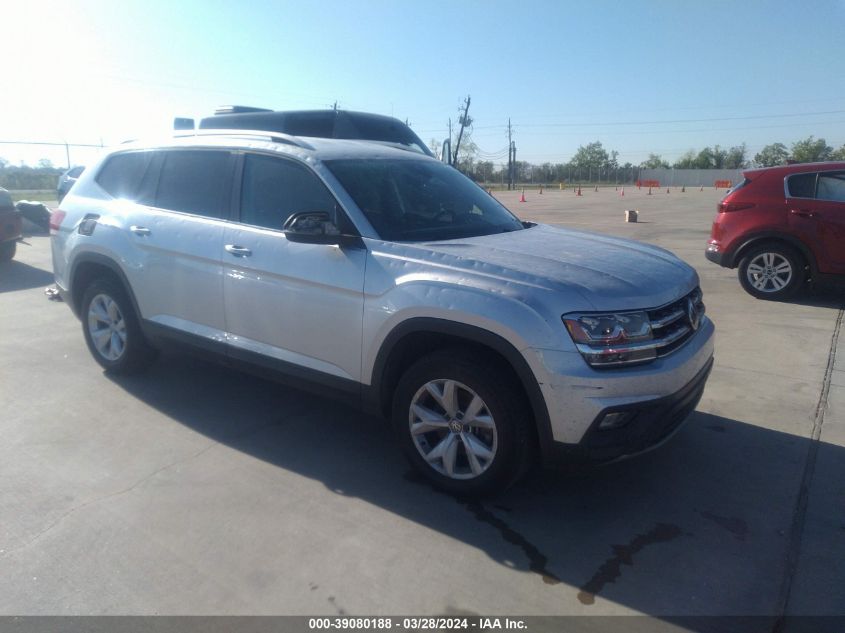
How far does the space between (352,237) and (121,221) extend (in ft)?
7.47

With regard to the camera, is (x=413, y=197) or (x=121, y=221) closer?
(x=413, y=197)

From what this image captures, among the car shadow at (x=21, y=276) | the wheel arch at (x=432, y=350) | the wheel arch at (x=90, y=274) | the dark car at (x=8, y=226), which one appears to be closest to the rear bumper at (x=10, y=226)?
the dark car at (x=8, y=226)

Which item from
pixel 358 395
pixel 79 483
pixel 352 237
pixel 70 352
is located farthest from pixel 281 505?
pixel 70 352

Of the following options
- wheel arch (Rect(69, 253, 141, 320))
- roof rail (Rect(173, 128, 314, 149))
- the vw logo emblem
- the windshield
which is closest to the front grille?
the vw logo emblem

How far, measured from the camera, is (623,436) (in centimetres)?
319

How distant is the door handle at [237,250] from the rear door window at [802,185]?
6.93m

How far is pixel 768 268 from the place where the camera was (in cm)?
828

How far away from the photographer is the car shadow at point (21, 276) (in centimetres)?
920

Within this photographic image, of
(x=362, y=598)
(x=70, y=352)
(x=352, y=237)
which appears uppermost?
(x=352, y=237)

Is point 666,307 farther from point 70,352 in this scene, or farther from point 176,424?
point 70,352

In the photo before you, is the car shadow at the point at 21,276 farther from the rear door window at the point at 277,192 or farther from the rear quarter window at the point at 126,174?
the rear door window at the point at 277,192

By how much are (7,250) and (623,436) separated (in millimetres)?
10782

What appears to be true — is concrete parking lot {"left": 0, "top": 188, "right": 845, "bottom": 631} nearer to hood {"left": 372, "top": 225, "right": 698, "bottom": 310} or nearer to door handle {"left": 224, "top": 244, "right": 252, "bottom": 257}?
hood {"left": 372, "top": 225, "right": 698, "bottom": 310}

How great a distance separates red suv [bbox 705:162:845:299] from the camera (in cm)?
782
